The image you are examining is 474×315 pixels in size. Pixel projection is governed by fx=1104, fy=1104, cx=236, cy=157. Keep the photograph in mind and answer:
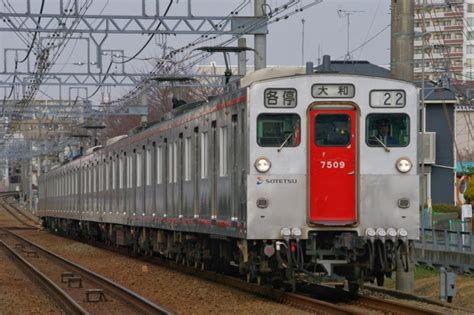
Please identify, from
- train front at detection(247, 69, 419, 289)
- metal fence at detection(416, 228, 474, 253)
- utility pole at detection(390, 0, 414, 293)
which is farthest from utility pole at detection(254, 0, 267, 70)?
train front at detection(247, 69, 419, 289)

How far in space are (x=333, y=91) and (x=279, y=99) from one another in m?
0.71

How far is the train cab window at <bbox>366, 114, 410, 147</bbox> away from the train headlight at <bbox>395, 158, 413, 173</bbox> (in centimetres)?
22

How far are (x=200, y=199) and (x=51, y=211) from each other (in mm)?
33258

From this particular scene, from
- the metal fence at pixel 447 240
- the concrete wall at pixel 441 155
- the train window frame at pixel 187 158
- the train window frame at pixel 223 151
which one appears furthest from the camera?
the concrete wall at pixel 441 155

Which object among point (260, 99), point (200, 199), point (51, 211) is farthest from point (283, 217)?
point (51, 211)

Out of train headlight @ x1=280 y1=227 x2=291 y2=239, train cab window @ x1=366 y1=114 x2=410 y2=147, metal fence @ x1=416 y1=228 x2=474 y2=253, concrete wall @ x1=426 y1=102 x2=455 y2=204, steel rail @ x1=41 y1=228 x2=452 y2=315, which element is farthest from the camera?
concrete wall @ x1=426 y1=102 x2=455 y2=204

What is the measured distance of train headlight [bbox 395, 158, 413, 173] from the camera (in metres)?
14.2

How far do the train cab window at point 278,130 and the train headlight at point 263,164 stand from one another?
0.68 ft

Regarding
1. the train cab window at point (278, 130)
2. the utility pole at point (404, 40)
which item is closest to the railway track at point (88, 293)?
the train cab window at point (278, 130)

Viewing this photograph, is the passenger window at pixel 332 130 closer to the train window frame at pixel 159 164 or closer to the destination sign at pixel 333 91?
the destination sign at pixel 333 91

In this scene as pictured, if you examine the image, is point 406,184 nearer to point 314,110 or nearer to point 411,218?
point 411,218

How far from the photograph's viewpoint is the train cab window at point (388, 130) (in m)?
14.3

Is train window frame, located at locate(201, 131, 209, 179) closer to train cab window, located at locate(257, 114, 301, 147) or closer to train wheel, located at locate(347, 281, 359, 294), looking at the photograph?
train cab window, located at locate(257, 114, 301, 147)

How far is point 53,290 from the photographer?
58.3 feet
